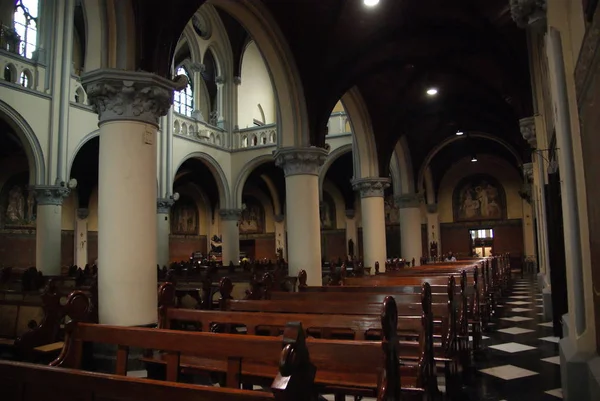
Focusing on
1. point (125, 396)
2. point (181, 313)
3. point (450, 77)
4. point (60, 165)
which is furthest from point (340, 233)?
point (125, 396)

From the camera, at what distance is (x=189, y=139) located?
18438mm

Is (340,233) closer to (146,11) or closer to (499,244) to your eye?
(499,244)

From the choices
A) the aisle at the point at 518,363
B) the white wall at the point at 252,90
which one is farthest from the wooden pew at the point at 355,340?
the white wall at the point at 252,90

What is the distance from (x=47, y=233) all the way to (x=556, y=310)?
1291 centimetres

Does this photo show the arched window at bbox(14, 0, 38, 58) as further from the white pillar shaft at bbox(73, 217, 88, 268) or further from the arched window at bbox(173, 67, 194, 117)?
the white pillar shaft at bbox(73, 217, 88, 268)

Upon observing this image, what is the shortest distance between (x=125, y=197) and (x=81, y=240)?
1549cm

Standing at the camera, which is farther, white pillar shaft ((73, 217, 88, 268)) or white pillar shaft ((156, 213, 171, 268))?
white pillar shaft ((73, 217, 88, 268))

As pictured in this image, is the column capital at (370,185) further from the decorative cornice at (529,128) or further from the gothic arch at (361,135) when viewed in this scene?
the decorative cornice at (529,128)

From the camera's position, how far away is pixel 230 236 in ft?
65.0

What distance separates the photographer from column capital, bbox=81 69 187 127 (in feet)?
19.5

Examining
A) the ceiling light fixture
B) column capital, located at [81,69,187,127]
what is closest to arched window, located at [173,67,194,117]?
the ceiling light fixture

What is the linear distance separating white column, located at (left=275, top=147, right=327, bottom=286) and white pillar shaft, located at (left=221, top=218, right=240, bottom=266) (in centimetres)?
1014

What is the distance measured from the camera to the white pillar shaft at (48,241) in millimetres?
13367

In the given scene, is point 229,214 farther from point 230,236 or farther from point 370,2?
point 370,2
